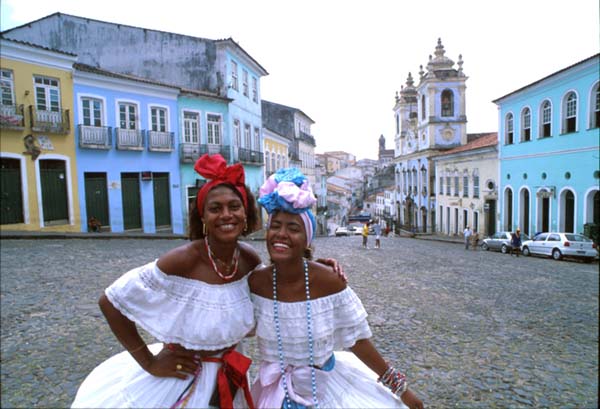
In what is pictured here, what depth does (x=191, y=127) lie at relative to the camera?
20.9 meters

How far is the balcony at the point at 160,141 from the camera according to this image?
18703 millimetres

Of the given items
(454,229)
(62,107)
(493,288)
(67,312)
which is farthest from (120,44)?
(454,229)

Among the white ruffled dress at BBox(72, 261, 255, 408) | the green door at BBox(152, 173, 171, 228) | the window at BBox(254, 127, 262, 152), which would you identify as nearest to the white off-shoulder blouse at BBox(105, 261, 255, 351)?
the white ruffled dress at BBox(72, 261, 255, 408)

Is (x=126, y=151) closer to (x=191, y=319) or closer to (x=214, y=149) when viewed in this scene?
(x=214, y=149)

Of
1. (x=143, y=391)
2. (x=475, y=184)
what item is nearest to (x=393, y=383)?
(x=143, y=391)

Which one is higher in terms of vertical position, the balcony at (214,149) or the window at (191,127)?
the window at (191,127)

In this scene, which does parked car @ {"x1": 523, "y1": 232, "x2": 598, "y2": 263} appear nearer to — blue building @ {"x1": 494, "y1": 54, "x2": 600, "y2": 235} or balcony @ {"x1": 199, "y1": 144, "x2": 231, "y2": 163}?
blue building @ {"x1": 494, "y1": 54, "x2": 600, "y2": 235}

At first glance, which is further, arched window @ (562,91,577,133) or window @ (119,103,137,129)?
window @ (119,103,137,129)

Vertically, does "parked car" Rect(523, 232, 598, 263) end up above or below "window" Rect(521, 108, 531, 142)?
below

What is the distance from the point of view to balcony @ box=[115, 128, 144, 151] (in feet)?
57.4

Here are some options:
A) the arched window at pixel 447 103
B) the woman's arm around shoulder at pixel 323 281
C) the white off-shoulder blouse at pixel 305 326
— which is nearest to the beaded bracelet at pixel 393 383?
the white off-shoulder blouse at pixel 305 326

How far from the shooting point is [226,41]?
22.1m

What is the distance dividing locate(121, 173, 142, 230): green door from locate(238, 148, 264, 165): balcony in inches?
263

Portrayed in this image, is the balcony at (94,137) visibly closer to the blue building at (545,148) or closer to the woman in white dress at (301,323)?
the blue building at (545,148)
